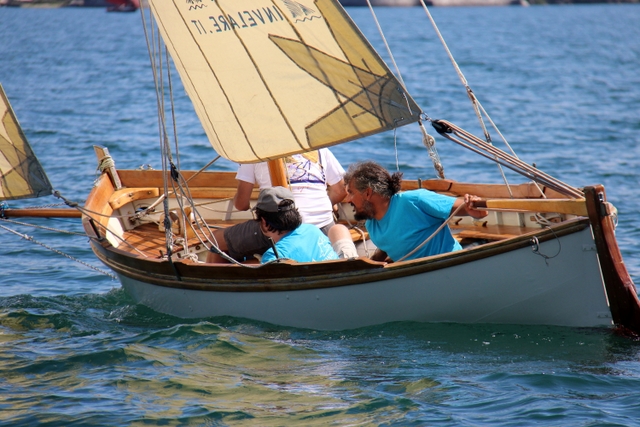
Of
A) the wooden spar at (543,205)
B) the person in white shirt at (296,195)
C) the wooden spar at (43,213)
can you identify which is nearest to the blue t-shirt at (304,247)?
the person in white shirt at (296,195)

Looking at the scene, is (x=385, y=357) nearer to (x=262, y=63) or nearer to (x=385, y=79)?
(x=385, y=79)

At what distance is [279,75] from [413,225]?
1478mm

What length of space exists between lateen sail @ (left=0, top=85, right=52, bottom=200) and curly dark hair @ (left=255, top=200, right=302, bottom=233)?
2.53 m

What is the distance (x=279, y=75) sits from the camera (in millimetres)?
5844

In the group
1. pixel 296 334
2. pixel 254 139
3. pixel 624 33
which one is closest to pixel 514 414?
pixel 296 334

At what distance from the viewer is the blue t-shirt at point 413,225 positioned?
538 centimetres

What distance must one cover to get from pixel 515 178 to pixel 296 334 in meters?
7.66

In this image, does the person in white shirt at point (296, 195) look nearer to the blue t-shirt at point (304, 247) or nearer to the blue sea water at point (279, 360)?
the blue t-shirt at point (304, 247)

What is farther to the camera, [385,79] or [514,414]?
[385,79]

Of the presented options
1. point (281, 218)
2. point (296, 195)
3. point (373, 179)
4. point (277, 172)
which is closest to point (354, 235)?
point (296, 195)

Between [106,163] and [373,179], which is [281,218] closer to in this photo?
[373,179]

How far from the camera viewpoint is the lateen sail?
23.1 ft

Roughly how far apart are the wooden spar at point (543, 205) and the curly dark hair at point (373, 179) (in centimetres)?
61

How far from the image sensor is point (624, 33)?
45844 millimetres
